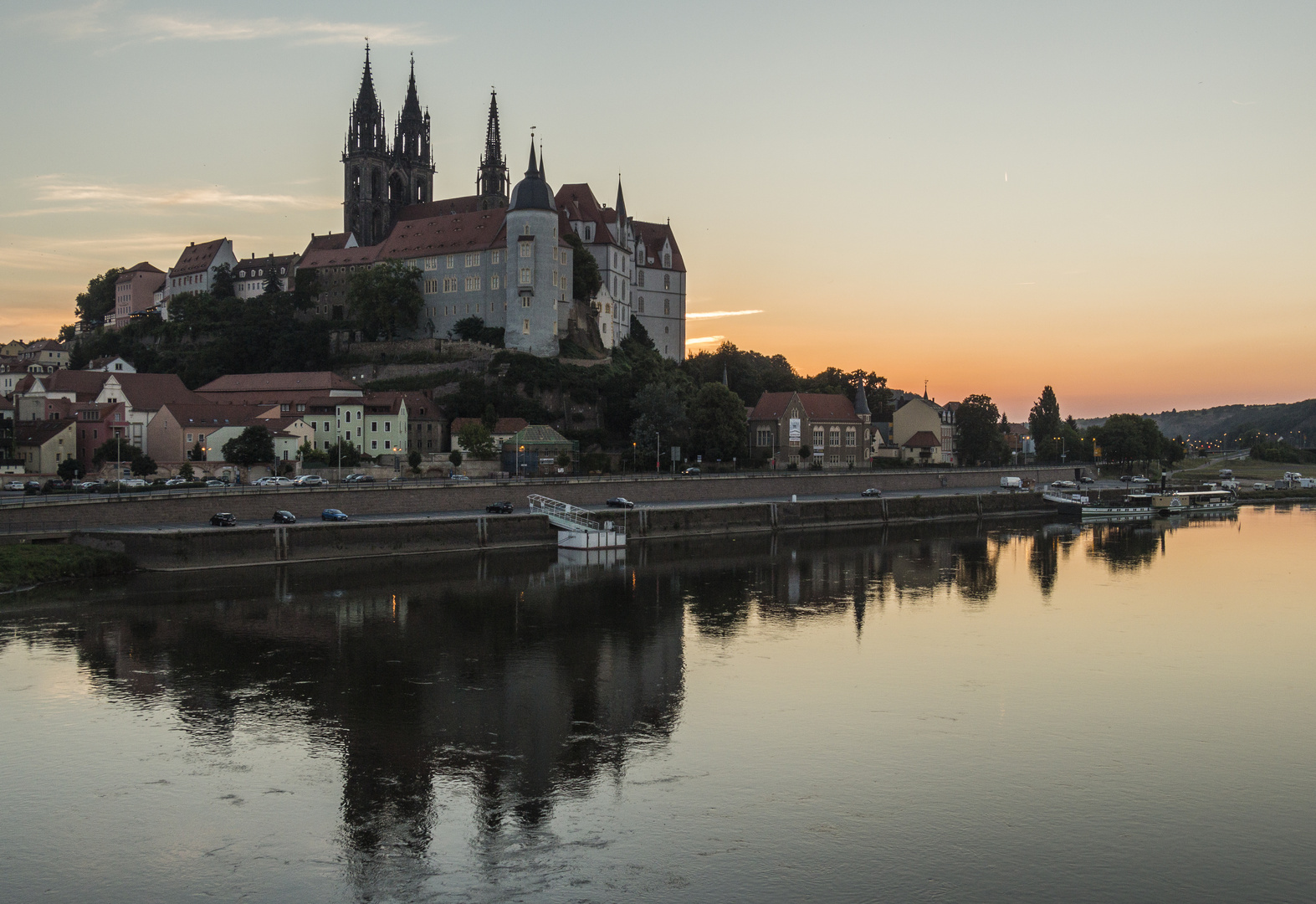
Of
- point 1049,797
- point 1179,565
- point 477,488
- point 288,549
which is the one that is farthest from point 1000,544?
point 1049,797

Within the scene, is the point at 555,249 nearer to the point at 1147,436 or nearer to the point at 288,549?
the point at 288,549

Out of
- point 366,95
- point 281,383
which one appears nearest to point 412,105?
point 366,95

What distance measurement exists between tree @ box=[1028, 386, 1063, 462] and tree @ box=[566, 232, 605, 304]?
5614 centimetres

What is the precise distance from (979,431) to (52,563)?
76795 mm

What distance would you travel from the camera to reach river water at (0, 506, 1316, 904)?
52.0 feet

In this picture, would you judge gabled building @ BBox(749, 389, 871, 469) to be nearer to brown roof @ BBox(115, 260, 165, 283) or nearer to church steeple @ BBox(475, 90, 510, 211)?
church steeple @ BBox(475, 90, 510, 211)

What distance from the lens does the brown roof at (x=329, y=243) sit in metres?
102

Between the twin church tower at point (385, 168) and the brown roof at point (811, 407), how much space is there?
126 ft

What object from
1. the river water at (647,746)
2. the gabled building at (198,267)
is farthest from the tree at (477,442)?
the gabled building at (198,267)

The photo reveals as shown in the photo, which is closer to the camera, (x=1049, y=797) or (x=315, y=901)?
(x=315, y=901)

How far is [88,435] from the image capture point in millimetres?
64938

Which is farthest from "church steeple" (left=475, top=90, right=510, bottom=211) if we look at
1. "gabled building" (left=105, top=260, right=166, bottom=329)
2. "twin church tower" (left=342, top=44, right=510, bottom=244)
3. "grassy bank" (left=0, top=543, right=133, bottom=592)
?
"grassy bank" (left=0, top=543, right=133, bottom=592)

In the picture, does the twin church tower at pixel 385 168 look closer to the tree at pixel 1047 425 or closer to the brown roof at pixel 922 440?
the brown roof at pixel 922 440

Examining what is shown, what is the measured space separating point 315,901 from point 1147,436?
4777 inches
